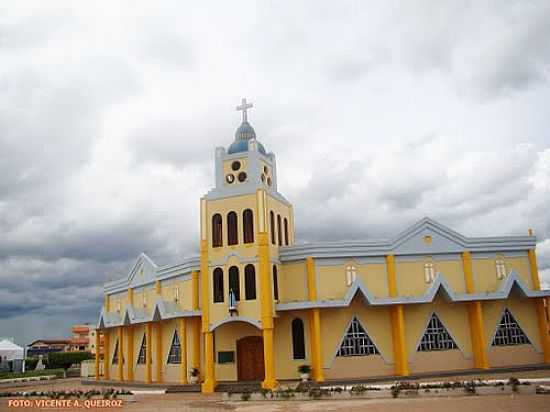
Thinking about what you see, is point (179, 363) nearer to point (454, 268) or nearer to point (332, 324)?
point (332, 324)

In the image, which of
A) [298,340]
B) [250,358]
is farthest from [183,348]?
[298,340]

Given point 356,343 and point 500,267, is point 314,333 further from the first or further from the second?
point 500,267

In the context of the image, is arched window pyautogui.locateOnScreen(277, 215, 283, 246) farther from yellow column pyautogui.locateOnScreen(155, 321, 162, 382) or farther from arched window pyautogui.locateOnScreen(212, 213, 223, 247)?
yellow column pyautogui.locateOnScreen(155, 321, 162, 382)

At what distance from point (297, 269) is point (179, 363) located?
8.31 meters

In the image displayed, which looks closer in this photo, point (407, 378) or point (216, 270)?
point (407, 378)

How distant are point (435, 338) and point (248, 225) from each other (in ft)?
34.6

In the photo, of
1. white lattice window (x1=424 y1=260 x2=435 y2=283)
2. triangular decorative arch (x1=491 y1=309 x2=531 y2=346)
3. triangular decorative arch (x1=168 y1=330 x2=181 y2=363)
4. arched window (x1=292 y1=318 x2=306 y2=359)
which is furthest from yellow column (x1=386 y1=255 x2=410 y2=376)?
triangular decorative arch (x1=168 y1=330 x2=181 y2=363)

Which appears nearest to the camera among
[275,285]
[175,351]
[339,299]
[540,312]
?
[339,299]

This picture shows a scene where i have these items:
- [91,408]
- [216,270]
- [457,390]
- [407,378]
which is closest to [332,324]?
[407,378]

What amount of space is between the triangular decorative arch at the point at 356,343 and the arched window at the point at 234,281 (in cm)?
548

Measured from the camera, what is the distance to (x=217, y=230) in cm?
2686

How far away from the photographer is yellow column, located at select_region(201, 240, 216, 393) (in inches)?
971

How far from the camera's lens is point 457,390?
60.7ft

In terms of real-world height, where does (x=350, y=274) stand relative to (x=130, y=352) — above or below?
above
